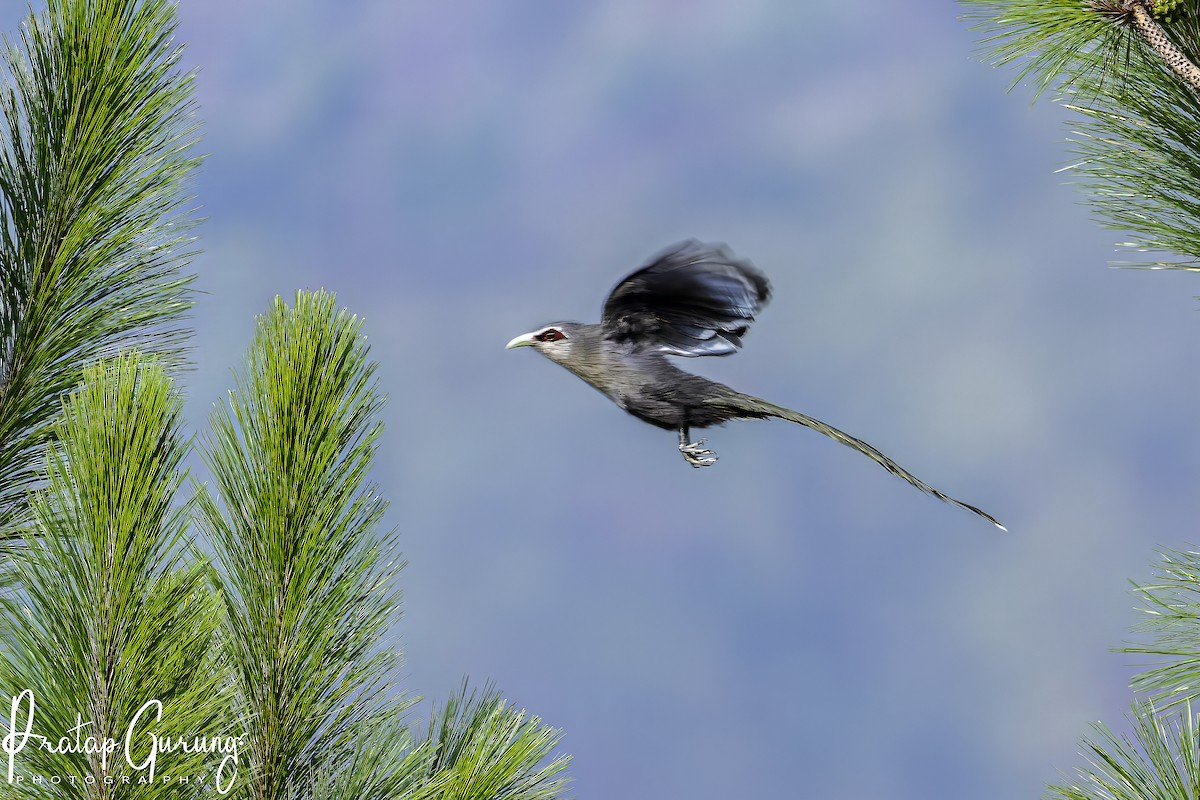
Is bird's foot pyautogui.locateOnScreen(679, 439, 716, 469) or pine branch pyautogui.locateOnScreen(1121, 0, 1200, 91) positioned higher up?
pine branch pyautogui.locateOnScreen(1121, 0, 1200, 91)

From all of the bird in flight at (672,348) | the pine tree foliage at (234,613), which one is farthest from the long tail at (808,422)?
the pine tree foliage at (234,613)

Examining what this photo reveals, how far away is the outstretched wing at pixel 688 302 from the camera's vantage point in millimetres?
4027

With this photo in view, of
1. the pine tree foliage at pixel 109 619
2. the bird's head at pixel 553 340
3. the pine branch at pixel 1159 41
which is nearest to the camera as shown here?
the pine tree foliage at pixel 109 619

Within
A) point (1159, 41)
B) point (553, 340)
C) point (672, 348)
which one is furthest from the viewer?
point (553, 340)

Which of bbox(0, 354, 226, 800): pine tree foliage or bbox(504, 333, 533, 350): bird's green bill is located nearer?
bbox(0, 354, 226, 800): pine tree foliage

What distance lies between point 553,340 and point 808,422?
3.79ft

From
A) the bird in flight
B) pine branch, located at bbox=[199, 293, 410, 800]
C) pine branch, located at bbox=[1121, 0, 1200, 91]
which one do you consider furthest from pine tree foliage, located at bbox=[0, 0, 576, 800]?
pine branch, located at bbox=[1121, 0, 1200, 91]

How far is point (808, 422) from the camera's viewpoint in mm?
4434

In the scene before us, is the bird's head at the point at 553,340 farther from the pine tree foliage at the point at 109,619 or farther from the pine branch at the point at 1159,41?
the pine branch at the point at 1159,41

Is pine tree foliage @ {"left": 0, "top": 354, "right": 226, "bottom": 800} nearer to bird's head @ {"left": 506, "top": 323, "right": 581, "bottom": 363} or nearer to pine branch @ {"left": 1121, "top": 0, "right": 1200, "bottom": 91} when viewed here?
bird's head @ {"left": 506, "top": 323, "right": 581, "bottom": 363}

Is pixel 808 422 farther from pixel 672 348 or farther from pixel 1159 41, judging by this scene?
pixel 1159 41

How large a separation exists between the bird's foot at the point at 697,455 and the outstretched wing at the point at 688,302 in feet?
1.29

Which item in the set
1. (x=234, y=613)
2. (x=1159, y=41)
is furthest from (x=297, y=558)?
(x=1159, y=41)

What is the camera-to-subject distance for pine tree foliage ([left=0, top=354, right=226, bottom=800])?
10.0ft
